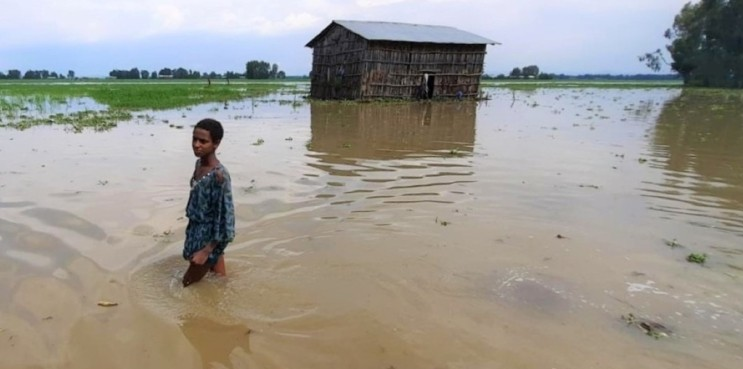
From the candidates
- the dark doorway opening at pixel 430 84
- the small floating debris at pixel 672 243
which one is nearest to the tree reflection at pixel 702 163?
the small floating debris at pixel 672 243

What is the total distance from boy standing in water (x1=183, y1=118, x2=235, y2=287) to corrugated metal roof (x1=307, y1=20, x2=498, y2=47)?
21.9 metres

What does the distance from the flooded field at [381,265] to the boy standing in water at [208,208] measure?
0.31 m

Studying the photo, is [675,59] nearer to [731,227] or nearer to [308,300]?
[731,227]

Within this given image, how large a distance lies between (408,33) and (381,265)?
2506 cm

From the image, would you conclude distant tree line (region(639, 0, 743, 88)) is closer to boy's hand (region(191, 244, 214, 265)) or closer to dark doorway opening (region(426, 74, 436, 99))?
dark doorway opening (region(426, 74, 436, 99))

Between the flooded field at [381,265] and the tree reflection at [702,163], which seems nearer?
the flooded field at [381,265]

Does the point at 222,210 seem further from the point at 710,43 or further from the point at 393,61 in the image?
the point at 710,43

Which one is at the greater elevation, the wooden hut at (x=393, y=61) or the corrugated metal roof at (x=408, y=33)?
the corrugated metal roof at (x=408, y=33)

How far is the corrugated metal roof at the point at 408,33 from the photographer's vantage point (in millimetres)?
25875

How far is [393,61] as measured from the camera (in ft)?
86.7

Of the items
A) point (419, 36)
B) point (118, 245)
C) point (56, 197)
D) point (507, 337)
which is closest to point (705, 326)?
point (507, 337)

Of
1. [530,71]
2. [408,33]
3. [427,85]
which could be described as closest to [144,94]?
[408,33]

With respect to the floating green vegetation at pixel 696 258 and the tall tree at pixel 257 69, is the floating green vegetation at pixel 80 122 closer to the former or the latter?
the floating green vegetation at pixel 696 258

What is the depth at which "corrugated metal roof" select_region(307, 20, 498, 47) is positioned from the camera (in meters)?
25.9
